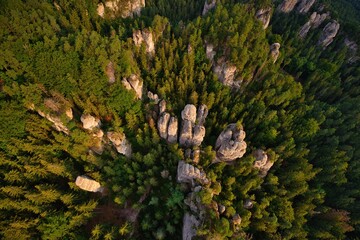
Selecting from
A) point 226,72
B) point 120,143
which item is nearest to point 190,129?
point 120,143

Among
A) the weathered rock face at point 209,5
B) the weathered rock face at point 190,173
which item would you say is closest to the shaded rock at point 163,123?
the weathered rock face at point 190,173

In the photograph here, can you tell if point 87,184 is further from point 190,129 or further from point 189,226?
point 190,129

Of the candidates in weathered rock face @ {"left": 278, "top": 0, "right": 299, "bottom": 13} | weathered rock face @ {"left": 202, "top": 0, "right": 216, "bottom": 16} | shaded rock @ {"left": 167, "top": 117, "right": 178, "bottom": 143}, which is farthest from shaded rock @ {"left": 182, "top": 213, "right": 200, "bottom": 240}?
weathered rock face @ {"left": 278, "top": 0, "right": 299, "bottom": 13}

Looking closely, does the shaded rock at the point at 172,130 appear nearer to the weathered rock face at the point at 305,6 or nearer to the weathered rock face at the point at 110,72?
the weathered rock face at the point at 110,72

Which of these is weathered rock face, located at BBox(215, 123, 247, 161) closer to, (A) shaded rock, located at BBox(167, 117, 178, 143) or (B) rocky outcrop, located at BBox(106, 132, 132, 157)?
(A) shaded rock, located at BBox(167, 117, 178, 143)

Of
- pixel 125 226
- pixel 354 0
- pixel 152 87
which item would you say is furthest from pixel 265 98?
pixel 354 0

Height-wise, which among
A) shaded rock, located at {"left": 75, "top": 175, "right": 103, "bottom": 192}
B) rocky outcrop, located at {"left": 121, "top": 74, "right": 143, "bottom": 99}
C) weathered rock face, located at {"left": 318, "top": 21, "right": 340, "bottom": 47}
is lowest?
shaded rock, located at {"left": 75, "top": 175, "right": 103, "bottom": 192}
